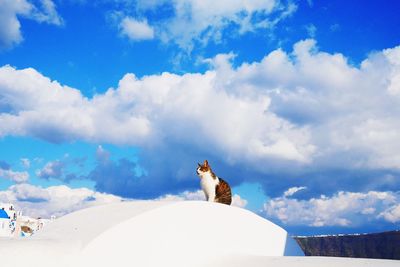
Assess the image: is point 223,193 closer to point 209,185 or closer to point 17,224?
point 209,185

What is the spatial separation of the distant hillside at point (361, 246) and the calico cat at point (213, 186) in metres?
15.6

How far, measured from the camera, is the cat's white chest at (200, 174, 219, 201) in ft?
29.8

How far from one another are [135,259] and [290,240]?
4439 mm

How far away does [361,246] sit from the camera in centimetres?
2609

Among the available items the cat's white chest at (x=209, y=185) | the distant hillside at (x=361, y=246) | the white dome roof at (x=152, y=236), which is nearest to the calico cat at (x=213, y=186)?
the cat's white chest at (x=209, y=185)

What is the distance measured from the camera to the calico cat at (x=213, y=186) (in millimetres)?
9094

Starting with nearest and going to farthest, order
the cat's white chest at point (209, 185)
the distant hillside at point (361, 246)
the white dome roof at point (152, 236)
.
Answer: the white dome roof at point (152, 236), the cat's white chest at point (209, 185), the distant hillside at point (361, 246)

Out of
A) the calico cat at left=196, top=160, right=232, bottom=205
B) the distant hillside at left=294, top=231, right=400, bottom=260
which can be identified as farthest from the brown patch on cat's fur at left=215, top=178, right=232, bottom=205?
the distant hillside at left=294, top=231, right=400, bottom=260

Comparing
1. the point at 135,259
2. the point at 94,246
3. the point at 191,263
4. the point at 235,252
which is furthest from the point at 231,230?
the point at 94,246

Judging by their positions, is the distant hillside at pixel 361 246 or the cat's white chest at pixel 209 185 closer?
the cat's white chest at pixel 209 185

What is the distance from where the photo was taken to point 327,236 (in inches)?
1111

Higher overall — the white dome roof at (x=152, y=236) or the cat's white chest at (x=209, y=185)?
the cat's white chest at (x=209, y=185)

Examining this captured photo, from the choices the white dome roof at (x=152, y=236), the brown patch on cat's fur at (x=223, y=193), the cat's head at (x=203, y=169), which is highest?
the cat's head at (x=203, y=169)

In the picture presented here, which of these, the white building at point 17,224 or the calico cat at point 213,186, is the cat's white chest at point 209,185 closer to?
the calico cat at point 213,186
